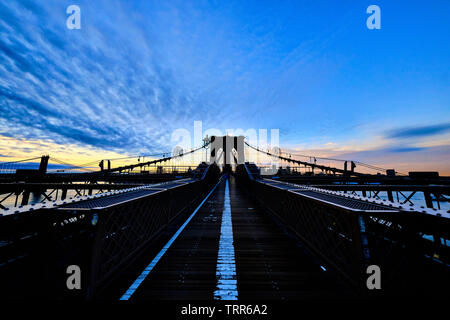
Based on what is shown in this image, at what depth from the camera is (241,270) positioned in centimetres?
379

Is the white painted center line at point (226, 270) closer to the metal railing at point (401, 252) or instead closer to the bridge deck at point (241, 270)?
the bridge deck at point (241, 270)

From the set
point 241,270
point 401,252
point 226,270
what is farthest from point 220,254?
point 401,252

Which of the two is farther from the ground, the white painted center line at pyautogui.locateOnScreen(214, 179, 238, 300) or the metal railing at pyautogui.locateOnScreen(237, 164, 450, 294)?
the metal railing at pyautogui.locateOnScreen(237, 164, 450, 294)

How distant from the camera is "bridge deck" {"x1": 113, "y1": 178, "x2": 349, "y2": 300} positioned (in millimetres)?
3129

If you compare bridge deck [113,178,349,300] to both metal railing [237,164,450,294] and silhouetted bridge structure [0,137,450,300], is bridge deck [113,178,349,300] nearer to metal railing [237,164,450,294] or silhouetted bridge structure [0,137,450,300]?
silhouetted bridge structure [0,137,450,300]

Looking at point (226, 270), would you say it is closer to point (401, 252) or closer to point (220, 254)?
point (220, 254)

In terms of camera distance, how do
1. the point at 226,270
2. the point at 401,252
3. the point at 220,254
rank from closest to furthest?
the point at 401,252, the point at 226,270, the point at 220,254

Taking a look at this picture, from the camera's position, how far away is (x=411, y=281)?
9.02ft

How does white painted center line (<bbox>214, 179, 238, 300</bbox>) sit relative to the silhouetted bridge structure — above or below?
below

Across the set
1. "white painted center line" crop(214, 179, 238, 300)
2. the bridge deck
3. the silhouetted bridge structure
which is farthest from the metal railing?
"white painted center line" crop(214, 179, 238, 300)

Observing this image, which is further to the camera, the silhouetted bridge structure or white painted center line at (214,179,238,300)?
white painted center line at (214,179,238,300)

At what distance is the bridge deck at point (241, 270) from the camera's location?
3129 millimetres
